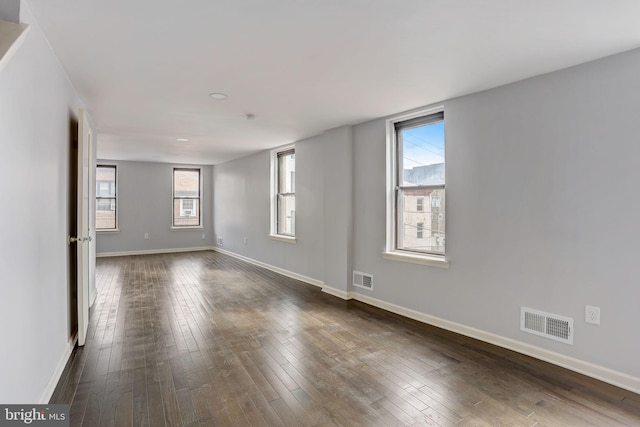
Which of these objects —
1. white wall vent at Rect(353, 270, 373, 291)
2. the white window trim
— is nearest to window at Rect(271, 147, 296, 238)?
white wall vent at Rect(353, 270, 373, 291)

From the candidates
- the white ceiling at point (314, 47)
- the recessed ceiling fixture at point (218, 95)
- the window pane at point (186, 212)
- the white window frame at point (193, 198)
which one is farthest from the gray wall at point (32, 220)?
the window pane at point (186, 212)

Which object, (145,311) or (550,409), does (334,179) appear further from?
(550,409)

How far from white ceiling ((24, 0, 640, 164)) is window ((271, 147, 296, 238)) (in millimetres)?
2406

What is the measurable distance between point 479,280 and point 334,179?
234 cm

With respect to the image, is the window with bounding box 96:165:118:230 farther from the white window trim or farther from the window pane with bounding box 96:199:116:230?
the white window trim

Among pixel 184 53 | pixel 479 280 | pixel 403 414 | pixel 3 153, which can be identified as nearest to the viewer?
pixel 3 153

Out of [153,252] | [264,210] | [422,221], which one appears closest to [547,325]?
[422,221]

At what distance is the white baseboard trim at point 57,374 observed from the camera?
2090 mm

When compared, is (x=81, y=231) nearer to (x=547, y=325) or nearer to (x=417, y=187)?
(x=417, y=187)

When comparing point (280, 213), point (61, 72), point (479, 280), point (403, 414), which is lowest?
point (403, 414)

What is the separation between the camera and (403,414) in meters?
2.03

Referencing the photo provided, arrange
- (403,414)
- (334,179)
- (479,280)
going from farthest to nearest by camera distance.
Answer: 1. (334,179)
2. (479,280)
3. (403,414)

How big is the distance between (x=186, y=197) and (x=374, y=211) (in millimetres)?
6473

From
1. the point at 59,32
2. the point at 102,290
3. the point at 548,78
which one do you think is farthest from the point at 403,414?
the point at 102,290
